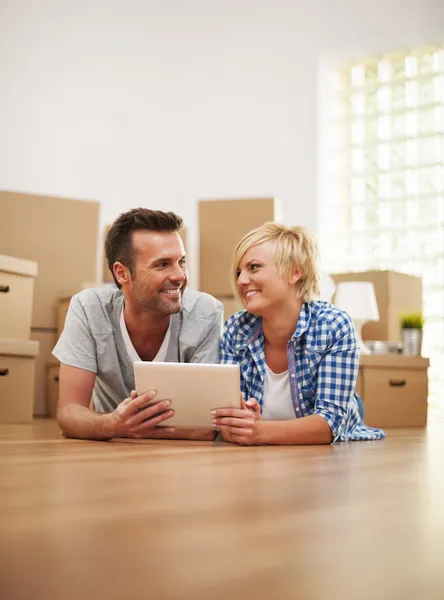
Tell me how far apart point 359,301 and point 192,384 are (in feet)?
6.35

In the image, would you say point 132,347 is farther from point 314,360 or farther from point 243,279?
point 314,360

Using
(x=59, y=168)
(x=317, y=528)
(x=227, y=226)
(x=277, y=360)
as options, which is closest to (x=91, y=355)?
(x=277, y=360)

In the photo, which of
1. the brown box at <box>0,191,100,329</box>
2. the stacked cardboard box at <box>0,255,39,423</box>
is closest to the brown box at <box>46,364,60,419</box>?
the brown box at <box>0,191,100,329</box>

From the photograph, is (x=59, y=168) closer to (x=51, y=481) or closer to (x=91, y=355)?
(x=91, y=355)

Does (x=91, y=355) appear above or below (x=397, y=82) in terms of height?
below

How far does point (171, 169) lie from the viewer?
4.52m

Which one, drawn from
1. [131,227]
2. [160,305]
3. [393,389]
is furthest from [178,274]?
[393,389]

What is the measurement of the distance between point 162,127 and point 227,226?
135cm

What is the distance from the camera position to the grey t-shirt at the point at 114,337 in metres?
1.91

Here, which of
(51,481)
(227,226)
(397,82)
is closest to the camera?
(51,481)

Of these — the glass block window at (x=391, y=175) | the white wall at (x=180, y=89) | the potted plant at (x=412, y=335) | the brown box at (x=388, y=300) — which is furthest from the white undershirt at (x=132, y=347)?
the glass block window at (x=391, y=175)

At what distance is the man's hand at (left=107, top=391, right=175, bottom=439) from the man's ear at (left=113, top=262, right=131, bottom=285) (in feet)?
1.30

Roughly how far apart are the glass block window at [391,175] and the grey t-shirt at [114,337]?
2732mm

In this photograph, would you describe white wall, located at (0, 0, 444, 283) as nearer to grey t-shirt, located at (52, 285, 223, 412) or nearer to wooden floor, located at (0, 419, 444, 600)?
grey t-shirt, located at (52, 285, 223, 412)
